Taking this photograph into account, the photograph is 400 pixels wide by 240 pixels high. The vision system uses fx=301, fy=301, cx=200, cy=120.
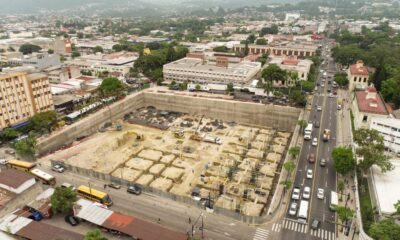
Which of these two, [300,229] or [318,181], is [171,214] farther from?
[318,181]

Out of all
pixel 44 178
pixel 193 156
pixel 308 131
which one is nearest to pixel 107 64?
Answer: pixel 193 156

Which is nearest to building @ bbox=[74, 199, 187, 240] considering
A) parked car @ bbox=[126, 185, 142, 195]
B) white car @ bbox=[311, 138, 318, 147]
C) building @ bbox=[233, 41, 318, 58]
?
parked car @ bbox=[126, 185, 142, 195]

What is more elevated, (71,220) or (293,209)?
(293,209)

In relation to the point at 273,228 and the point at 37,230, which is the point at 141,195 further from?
the point at 273,228

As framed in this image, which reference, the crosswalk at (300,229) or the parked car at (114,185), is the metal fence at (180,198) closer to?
the parked car at (114,185)

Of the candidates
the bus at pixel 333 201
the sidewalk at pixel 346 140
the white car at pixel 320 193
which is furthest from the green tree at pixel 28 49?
the bus at pixel 333 201

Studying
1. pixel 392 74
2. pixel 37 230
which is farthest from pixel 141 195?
pixel 392 74
